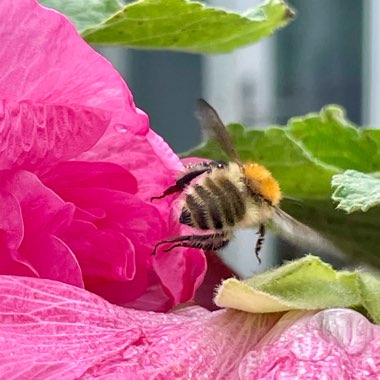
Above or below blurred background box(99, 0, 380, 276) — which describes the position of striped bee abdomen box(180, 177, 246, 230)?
above

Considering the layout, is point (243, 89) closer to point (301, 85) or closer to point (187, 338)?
point (301, 85)

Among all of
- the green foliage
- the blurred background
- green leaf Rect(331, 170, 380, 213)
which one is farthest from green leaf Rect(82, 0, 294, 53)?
the blurred background

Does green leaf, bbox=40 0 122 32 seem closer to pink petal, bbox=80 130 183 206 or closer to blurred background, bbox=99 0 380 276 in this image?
pink petal, bbox=80 130 183 206

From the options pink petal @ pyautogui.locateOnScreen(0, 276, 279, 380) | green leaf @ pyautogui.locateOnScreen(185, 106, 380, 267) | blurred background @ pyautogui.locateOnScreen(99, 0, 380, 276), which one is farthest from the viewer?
blurred background @ pyautogui.locateOnScreen(99, 0, 380, 276)

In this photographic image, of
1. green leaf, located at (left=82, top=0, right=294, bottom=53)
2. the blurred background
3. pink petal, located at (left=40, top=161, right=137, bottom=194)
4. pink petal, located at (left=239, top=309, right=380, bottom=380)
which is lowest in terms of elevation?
the blurred background

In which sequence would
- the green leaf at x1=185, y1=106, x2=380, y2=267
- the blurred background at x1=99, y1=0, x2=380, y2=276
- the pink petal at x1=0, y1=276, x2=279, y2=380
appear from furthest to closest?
the blurred background at x1=99, y1=0, x2=380, y2=276 → the green leaf at x1=185, y1=106, x2=380, y2=267 → the pink petal at x1=0, y1=276, x2=279, y2=380

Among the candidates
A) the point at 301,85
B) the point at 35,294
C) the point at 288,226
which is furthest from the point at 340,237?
the point at 301,85
